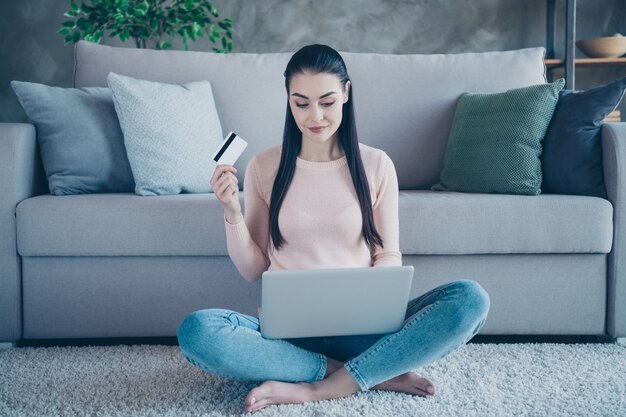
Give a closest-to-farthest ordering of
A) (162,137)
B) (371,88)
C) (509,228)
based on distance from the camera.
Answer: (509,228) < (162,137) < (371,88)

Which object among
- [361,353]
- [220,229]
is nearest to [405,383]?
[361,353]

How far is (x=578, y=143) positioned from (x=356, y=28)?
229 centimetres

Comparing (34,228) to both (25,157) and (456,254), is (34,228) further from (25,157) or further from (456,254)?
(456,254)

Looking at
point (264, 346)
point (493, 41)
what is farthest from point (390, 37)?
point (264, 346)

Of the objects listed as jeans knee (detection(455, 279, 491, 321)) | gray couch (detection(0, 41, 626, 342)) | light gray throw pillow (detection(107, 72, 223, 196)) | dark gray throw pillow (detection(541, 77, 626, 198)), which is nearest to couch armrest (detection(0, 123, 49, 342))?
gray couch (detection(0, 41, 626, 342))

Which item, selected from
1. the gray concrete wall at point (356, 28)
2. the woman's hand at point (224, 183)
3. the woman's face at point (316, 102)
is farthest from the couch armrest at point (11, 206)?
the gray concrete wall at point (356, 28)

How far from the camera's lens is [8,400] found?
145 centimetres

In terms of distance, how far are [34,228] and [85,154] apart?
37cm

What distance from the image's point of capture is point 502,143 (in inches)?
83.9

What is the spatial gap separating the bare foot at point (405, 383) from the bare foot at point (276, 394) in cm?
7

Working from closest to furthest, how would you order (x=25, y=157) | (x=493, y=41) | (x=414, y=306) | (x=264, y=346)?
(x=264, y=346) → (x=414, y=306) → (x=25, y=157) → (x=493, y=41)

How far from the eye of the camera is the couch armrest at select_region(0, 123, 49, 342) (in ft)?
6.17

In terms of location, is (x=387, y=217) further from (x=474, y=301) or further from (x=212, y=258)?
(x=212, y=258)

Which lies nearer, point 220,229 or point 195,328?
point 195,328
